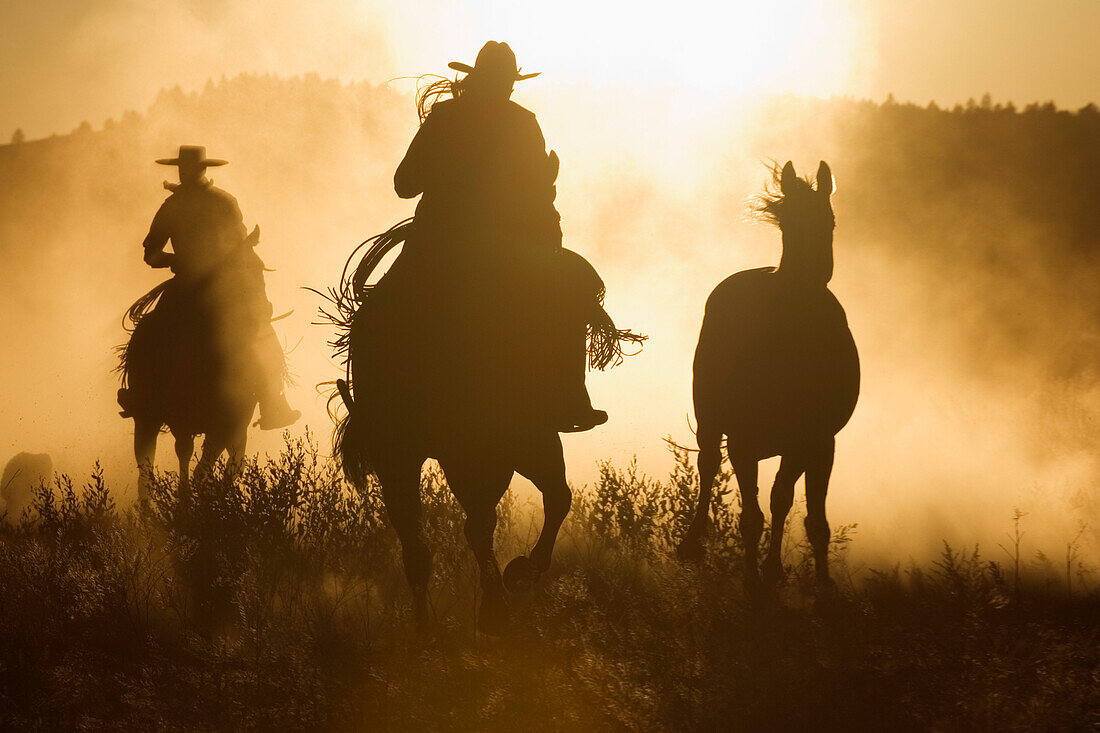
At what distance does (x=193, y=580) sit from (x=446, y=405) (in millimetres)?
2221

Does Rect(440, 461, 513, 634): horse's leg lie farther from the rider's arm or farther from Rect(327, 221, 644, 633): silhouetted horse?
the rider's arm

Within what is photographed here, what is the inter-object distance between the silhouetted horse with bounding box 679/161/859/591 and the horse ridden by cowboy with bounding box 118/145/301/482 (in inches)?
159

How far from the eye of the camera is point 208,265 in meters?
8.88

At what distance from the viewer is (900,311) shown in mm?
33156

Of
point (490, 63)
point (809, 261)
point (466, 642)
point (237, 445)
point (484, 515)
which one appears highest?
point (490, 63)

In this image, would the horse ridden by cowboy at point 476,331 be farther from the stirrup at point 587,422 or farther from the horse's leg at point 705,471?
the horse's leg at point 705,471

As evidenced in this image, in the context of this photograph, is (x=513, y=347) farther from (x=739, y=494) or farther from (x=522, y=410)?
(x=739, y=494)

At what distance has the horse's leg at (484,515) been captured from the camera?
5305 mm

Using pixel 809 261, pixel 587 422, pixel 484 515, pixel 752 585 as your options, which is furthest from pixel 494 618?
pixel 809 261

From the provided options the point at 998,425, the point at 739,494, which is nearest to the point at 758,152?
the point at 998,425

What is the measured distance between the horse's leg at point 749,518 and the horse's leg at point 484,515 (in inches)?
70.0

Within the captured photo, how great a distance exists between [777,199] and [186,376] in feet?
15.0

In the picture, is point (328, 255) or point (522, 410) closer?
point (522, 410)

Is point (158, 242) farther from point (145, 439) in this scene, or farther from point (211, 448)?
point (211, 448)
